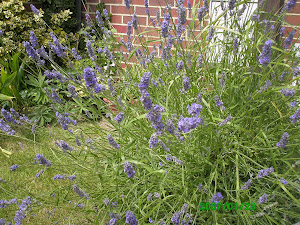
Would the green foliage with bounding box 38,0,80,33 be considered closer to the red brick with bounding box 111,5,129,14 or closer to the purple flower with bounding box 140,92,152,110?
the red brick with bounding box 111,5,129,14

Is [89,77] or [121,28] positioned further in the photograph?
[121,28]

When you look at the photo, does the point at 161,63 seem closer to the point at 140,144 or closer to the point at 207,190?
the point at 140,144

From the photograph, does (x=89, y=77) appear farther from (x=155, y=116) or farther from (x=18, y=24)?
(x=18, y=24)

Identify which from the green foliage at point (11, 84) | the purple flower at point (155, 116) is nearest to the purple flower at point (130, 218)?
the purple flower at point (155, 116)

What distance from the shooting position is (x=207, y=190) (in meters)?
1.37

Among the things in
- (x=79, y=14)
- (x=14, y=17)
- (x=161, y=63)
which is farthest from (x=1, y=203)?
(x=79, y=14)

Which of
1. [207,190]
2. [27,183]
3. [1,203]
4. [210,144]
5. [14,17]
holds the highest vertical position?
[14,17]

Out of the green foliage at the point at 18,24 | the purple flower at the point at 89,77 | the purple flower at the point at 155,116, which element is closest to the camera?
the purple flower at the point at 155,116

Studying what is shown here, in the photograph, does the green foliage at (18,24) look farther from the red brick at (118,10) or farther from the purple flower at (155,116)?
the purple flower at (155,116)

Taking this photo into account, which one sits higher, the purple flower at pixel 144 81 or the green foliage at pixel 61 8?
the green foliage at pixel 61 8

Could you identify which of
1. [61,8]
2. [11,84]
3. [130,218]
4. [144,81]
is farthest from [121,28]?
[130,218]

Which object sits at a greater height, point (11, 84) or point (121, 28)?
point (121, 28)

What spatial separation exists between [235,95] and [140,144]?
2.17 feet

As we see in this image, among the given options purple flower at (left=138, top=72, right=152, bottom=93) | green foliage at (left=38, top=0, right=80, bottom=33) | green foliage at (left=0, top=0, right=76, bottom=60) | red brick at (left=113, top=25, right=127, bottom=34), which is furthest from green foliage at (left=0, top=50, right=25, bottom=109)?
purple flower at (left=138, top=72, right=152, bottom=93)
